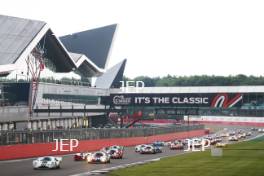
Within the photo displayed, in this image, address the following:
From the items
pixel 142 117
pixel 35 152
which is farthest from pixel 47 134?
pixel 142 117

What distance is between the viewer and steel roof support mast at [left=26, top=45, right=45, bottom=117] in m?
115

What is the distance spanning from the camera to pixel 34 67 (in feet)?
395

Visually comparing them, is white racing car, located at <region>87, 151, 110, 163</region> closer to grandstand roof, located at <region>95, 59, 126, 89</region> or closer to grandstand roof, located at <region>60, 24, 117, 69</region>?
grandstand roof, located at <region>60, 24, 117, 69</region>

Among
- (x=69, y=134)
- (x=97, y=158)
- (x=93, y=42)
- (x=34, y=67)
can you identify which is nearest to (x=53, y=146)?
(x=69, y=134)

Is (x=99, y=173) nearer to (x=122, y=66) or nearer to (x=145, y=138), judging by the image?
(x=145, y=138)

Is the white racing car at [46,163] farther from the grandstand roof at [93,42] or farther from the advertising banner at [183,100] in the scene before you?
the grandstand roof at [93,42]

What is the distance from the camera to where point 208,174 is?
125 ft

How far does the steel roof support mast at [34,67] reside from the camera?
115m

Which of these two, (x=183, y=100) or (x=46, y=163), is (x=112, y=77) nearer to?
(x=183, y=100)

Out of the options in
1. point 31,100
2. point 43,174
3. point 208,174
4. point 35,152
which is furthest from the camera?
point 31,100

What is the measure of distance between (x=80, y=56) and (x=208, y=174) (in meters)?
101

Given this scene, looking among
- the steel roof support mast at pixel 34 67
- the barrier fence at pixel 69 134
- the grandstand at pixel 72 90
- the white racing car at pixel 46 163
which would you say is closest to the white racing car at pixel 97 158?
the white racing car at pixel 46 163

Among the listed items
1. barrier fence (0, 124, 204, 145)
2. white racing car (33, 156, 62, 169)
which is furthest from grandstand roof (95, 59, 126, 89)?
white racing car (33, 156, 62, 169)

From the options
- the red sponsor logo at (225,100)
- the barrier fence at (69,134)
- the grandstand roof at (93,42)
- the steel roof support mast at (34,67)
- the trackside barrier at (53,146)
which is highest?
the grandstand roof at (93,42)
